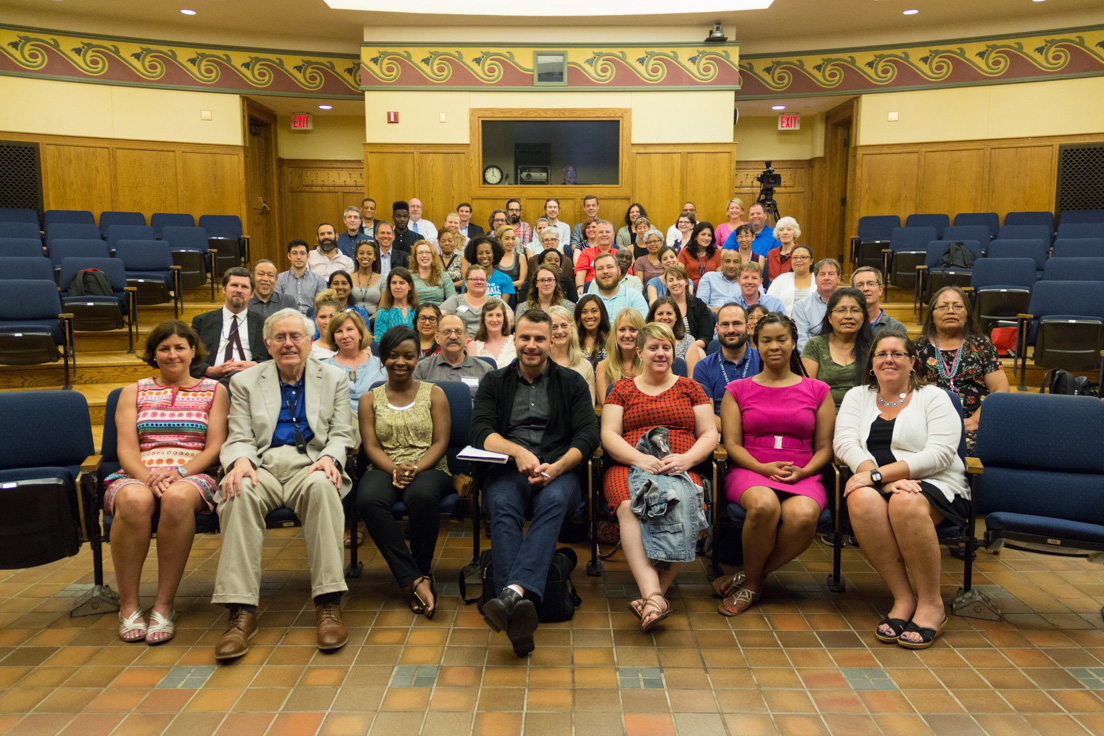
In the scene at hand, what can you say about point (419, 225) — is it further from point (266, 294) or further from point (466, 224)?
point (266, 294)

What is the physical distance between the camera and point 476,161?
9.35 meters

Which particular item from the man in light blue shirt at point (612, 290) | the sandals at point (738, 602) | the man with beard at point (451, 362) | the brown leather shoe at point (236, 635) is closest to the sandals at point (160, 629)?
the brown leather shoe at point (236, 635)

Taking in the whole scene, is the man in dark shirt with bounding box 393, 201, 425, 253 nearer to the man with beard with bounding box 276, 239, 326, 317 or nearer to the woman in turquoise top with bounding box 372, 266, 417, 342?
the man with beard with bounding box 276, 239, 326, 317

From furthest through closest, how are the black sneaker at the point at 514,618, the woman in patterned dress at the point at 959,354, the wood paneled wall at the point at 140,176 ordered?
the wood paneled wall at the point at 140,176 → the woman in patterned dress at the point at 959,354 → the black sneaker at the point at 514,618

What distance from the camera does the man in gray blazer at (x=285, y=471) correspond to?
2758mm

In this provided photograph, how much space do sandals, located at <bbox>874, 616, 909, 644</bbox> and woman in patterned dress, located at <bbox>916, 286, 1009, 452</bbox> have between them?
1.19m

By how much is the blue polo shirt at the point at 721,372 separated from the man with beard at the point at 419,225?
5.10 m

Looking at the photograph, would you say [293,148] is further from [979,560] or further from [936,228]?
[979,560]

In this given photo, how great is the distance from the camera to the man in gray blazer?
2.76 meters

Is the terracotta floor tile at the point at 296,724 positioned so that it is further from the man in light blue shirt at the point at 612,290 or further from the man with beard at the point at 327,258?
the man with beard at the point at 327,258

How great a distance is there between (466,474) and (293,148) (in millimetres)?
9461

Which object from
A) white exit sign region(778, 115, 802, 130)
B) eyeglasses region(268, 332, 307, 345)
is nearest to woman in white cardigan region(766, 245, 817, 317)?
eyeglasses region(268, 332, 307, 345)

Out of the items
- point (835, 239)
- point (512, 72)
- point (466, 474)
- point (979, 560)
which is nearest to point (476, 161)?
point (512, 72)

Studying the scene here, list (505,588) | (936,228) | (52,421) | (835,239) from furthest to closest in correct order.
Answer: (835,239) → (936,228) → (52,421) → (505,588)
